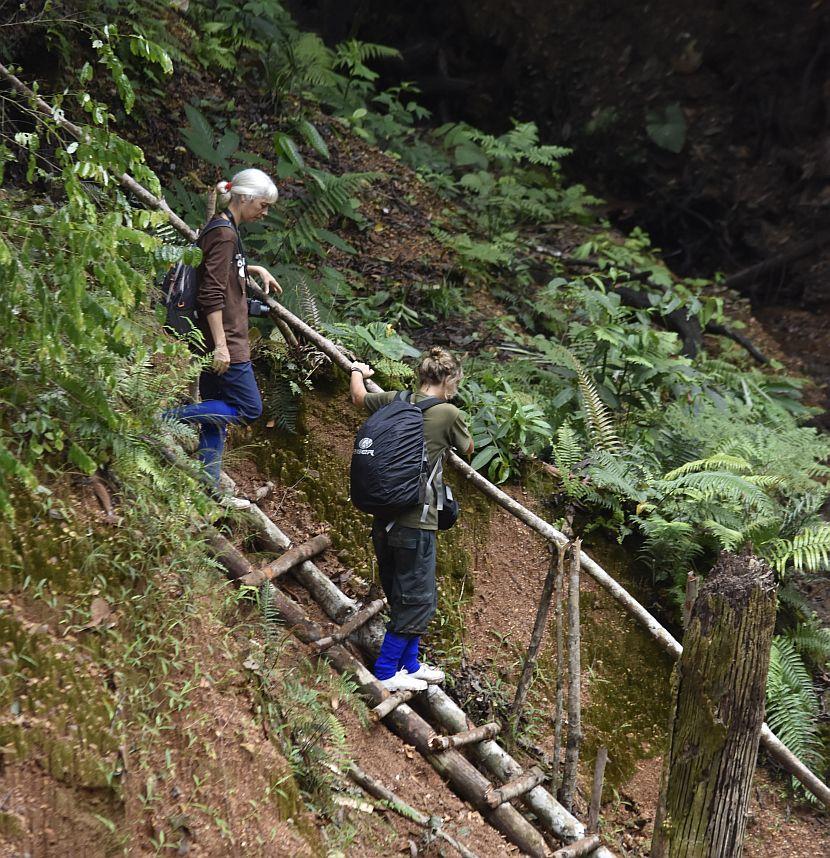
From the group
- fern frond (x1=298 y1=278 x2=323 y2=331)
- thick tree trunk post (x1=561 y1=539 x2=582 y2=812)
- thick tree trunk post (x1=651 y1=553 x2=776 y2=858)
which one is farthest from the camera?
fern frond (x1=298 y1=278 x2=323 y2=331)

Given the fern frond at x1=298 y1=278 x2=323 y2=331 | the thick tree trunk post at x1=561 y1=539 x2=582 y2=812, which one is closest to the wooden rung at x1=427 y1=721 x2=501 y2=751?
the thick tree trunk post at x1=561 y1=539 x2=582 y2=812

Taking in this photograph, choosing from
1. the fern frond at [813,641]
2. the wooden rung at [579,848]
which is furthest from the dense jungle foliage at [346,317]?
the wooden rung at [579,848]

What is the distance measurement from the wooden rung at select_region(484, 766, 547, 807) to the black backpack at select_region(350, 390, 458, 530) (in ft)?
4.98

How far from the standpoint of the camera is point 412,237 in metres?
9.36

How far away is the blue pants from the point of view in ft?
15.5

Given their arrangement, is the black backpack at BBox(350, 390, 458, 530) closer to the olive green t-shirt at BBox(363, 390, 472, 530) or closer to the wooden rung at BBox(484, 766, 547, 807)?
the olive green t-shirt at BBox(363, 390, 472, 530)

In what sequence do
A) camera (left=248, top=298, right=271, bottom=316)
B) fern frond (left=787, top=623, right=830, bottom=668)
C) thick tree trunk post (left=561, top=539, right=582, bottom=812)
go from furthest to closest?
fern frond (left=787, top=623, right=830, bottom=668) < camera (left=248, top=298, right=271, bottom=316) < thick tree trunk post (left=561, top=539, right=582, bottom=812)

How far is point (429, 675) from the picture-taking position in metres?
4.76

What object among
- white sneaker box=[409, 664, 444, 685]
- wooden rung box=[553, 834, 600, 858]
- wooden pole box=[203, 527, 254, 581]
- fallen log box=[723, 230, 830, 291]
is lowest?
wooden rung box=[553, 834, 600, 858]

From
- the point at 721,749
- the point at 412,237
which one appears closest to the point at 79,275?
the point at 721,749

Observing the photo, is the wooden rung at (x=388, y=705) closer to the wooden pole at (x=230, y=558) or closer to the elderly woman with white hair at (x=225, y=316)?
the wooden pole at (x=230, y=558)

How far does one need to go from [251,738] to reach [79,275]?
2.09m

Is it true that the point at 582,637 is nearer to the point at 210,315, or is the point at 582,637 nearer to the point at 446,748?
the point at 446,748

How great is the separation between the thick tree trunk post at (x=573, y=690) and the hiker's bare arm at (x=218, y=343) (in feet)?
7.26
